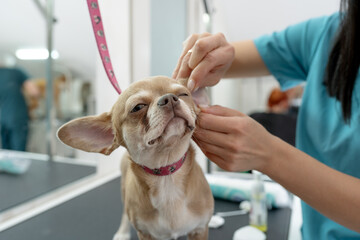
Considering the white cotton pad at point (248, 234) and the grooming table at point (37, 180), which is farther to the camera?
the grooming table at point (37, 180)

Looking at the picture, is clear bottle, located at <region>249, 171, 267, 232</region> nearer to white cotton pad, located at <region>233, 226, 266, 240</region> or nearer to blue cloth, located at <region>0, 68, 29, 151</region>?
white cotton pad, located at <region>233, 226, 266, 240</region>

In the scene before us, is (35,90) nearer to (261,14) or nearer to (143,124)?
(143,124)

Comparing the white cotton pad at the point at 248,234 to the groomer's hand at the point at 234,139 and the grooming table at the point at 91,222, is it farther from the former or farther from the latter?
the groomer's hand at the point at 234,139

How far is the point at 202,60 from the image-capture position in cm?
58

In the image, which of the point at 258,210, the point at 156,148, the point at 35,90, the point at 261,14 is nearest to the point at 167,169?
the point at 156,148

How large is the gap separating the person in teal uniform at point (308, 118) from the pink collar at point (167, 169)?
0.06m

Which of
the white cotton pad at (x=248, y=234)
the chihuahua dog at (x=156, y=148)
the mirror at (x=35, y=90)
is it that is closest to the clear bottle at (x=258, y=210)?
the white cotton pad at (x=248, y=234)

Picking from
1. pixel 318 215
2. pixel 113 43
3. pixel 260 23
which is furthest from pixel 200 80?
pixel 260 23

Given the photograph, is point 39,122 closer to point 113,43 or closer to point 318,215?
point 113,43

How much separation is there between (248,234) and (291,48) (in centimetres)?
67

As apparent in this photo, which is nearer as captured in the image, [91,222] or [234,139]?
[234,139]

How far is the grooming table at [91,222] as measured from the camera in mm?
759

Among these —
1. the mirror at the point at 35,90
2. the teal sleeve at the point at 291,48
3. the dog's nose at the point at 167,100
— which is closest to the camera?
the dog's nose at the point at 167,100

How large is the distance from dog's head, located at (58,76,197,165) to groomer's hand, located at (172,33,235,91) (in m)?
0.05
